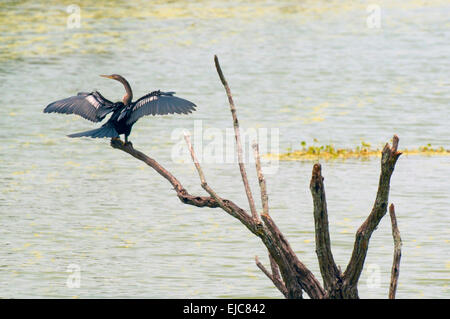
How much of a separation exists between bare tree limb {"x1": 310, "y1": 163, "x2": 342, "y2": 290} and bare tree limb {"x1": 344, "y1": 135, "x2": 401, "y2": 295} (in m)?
0.13

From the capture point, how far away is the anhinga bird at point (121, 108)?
10.9 meters

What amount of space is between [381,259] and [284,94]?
16.9 metres

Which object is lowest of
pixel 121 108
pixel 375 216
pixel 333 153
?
pixel 375 216

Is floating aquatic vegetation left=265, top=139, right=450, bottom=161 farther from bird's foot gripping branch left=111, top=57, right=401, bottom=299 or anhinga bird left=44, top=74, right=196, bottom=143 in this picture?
bird's foot gripping branch left=111, top=57, right=401, bottom=299

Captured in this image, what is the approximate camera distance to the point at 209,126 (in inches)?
1069

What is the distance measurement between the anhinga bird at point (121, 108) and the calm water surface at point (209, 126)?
9.94 feet

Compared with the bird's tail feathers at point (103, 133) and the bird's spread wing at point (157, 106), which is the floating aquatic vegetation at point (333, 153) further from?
the bird's tail feathers at point (103, 133)

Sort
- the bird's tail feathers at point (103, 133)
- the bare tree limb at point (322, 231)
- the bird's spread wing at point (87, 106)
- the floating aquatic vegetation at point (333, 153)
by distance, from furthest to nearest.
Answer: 1. the floating aquatic vegetation at point (333, 153)
2. the bird's spread wing at point (87, 106)
3. the bird's tail feathers at point (103, 133)
4. the bare tree limb at point (322, 231)

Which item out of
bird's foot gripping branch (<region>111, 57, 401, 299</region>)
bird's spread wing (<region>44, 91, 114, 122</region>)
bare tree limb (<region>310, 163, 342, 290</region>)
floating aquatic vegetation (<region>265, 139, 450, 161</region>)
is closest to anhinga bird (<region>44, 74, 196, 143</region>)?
bird's spread wing (<region>44, 91, 114, 122</region>)

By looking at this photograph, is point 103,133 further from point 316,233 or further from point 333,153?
point 333,153

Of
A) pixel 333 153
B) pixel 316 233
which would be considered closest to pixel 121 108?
pixel 316 233

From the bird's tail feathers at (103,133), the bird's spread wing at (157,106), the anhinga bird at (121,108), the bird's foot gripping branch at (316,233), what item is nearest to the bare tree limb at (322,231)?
the bird's foot gripping branch at (316,233)

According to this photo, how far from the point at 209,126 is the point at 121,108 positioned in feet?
52.2
